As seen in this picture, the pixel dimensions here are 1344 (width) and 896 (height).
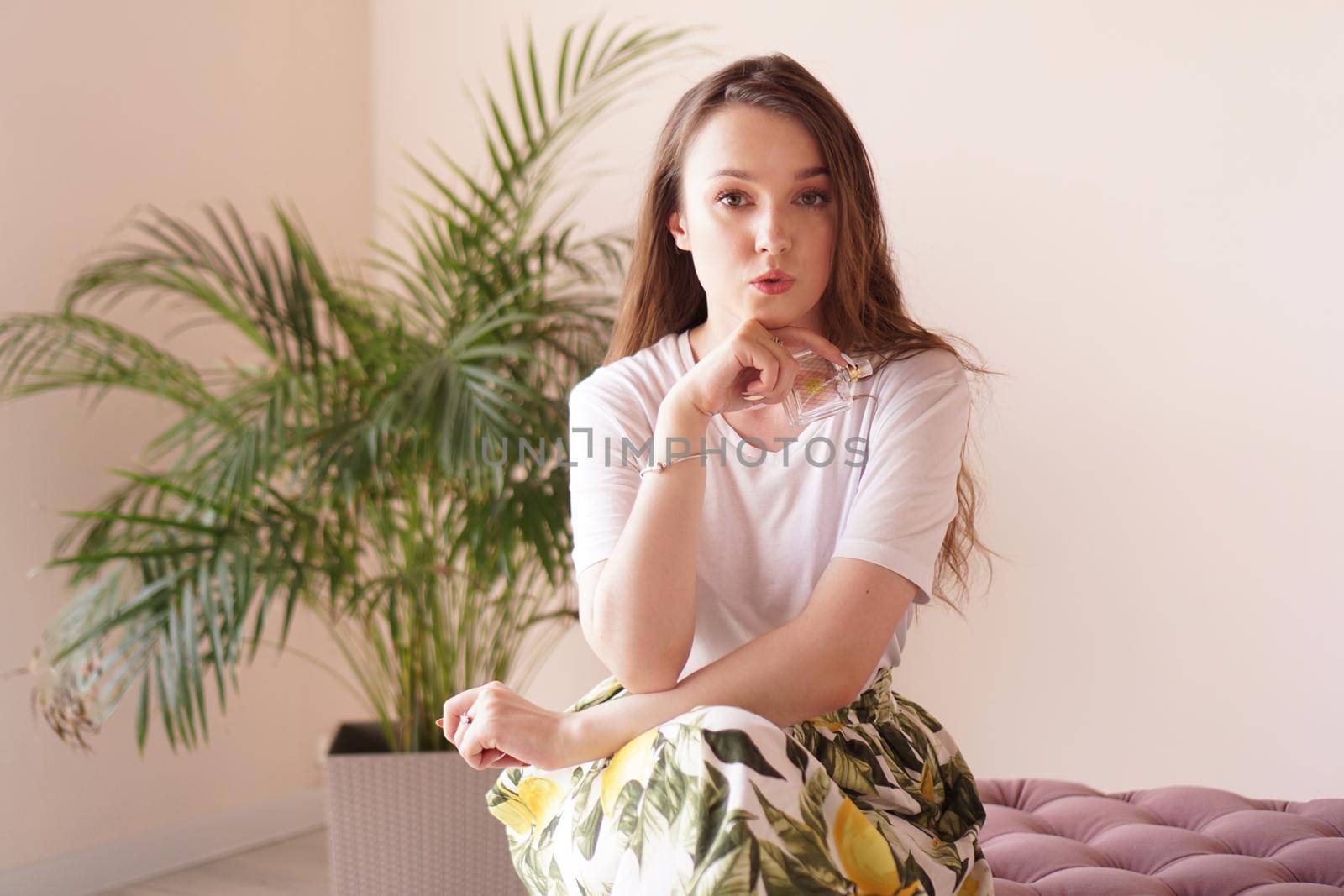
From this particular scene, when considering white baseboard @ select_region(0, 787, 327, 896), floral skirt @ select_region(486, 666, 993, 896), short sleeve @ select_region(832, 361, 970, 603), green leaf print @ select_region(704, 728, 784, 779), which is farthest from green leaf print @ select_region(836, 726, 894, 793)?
white baseboard @ select_region(0, 787, 327, 896)

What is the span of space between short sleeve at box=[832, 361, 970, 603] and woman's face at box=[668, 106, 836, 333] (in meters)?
0.17

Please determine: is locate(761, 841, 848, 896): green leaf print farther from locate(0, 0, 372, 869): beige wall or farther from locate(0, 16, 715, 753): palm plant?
locate(0, 0, 372, 869): beige wall

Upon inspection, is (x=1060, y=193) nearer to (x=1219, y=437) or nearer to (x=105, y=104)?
(x=1219, y=437)

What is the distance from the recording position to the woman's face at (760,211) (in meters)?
1.31

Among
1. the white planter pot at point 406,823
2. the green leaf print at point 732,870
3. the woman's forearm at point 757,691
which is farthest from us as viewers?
the white planter pot at point 406,823

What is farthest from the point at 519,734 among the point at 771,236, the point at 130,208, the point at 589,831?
the point at 130,208

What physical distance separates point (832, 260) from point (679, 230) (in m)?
0.21

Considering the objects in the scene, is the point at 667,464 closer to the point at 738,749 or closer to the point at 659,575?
the point at 659,575

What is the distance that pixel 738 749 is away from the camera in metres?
0.93

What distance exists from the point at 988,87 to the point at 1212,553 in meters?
1.03

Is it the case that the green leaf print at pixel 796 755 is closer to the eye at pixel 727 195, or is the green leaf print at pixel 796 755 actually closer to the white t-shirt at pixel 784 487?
the white t-shirt at pixel 784 487

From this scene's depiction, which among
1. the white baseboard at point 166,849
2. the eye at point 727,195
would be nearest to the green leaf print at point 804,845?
the eye at point 727,195

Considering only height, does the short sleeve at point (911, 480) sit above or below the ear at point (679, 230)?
below

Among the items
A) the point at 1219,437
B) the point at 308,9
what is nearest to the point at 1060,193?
the point at 1219,437
